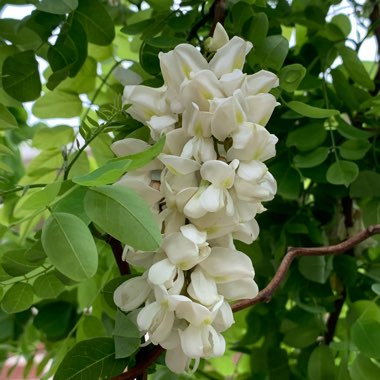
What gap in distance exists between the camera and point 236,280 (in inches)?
12.2

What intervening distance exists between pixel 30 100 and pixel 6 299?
12 cm

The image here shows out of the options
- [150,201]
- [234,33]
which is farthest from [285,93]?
[150,201]

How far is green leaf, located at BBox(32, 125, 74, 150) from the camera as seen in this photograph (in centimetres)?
52

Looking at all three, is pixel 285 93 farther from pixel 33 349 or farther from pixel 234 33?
pixel 33 349

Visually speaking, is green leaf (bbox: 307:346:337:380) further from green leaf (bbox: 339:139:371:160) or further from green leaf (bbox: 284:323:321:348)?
green leaf (bbox: 339:139:371:160)

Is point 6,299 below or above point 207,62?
below

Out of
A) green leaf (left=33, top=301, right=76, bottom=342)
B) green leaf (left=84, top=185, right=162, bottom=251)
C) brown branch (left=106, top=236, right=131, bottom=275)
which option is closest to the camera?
green leaf (left=84, top=185, right=162, bottom=251)

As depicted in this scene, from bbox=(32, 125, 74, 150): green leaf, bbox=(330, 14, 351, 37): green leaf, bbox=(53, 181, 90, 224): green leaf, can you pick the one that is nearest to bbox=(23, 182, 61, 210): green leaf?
bbox=(53, 181, 90, 224): green leaf

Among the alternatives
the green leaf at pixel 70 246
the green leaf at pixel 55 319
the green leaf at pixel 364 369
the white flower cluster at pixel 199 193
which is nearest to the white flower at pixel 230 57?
the white flower cluster at pixel 199 193

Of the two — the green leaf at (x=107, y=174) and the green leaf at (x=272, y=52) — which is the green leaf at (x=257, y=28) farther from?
the green leaf at (x=107, y=174)

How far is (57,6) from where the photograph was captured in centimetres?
38

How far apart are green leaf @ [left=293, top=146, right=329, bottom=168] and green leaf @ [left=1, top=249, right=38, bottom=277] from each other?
7.7 inches

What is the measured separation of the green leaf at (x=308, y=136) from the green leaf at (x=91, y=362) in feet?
0.61

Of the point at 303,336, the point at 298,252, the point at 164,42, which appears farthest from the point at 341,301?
the point at 164,42
